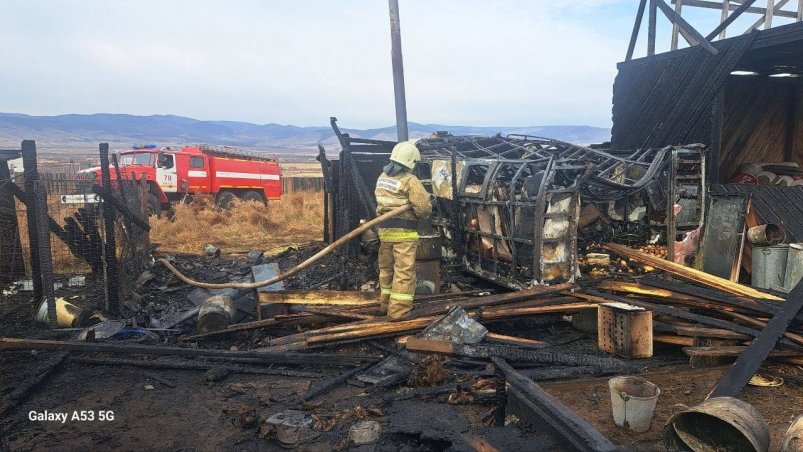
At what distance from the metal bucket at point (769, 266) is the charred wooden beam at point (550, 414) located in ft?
16.9

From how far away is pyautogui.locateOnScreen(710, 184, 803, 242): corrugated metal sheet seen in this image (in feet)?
24.4

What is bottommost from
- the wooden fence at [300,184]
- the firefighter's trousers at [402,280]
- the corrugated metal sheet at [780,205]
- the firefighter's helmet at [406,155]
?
the firefighter's trousers at [402,280]

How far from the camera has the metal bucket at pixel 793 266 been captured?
261 inches

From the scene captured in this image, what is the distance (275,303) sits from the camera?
6.67m

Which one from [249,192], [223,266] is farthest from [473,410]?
[249,192]

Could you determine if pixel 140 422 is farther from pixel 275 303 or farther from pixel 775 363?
pixel 775 363

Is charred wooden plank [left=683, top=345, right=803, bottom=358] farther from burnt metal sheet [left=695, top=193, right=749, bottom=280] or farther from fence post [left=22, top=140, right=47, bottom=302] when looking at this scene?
fence post [left=22, top=140, right=47, bottom=302]

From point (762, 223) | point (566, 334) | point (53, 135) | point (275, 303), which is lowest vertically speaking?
point (566, 334)

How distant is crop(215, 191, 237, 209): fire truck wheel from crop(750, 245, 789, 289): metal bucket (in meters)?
16.7

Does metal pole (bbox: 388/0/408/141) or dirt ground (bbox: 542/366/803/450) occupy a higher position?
metal pole (bbox: 388/0/408/141)

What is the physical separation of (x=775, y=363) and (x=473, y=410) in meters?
3.09

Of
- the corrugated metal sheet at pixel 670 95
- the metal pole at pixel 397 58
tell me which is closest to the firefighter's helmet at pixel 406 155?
the corrugated metal sheet at pixel 670 95

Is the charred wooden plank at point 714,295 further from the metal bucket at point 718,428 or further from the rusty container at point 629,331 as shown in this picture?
the metal bucket at point 718,428

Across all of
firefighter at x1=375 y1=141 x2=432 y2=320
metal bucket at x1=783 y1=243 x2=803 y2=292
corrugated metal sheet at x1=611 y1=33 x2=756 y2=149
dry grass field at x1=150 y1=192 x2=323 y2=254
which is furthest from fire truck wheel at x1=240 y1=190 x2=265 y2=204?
metal bucket at x1=783 y1=243 x2=803 y2=292
